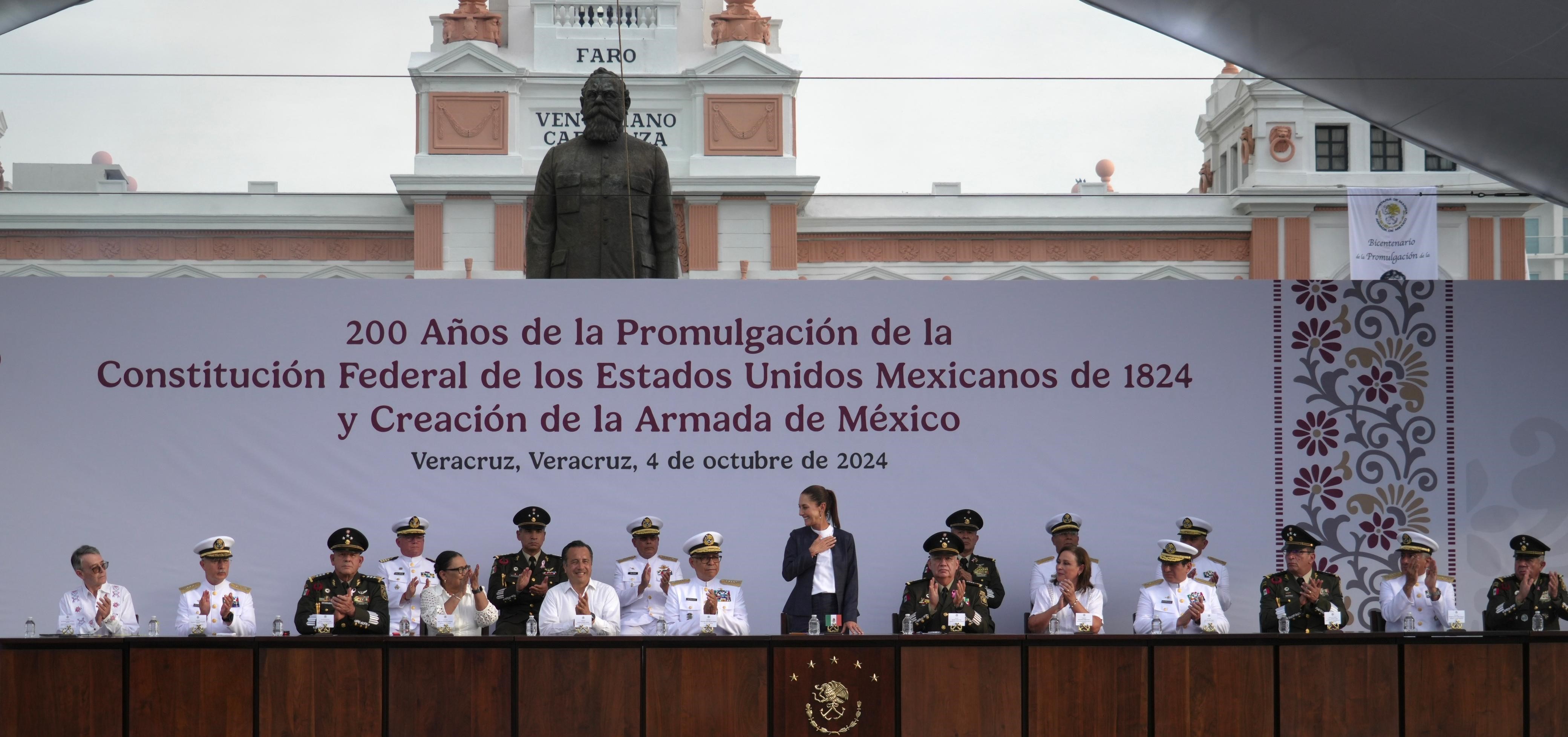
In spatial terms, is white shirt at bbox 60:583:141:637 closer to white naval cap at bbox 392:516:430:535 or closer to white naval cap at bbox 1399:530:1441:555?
white naval cap at bbox 392:516:430:535

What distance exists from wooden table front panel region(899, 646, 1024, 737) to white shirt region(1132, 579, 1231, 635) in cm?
119

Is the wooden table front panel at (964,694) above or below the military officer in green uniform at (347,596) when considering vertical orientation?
below

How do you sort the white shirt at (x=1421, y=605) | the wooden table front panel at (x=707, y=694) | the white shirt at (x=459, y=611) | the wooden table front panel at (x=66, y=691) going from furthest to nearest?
the white shirt at (x=1421, y=605), the white shirt at (x=459, y=611), the wooden table front panel at (x=707, y=694), the wooden table front panel at (x=66, y=691)

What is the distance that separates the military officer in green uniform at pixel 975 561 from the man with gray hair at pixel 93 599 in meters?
3.50

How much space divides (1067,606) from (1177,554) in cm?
55

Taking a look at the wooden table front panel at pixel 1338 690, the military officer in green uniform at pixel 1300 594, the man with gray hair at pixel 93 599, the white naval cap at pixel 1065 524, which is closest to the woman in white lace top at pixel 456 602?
the man with gray hair at pixel 93 599

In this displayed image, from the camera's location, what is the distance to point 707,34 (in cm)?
2012

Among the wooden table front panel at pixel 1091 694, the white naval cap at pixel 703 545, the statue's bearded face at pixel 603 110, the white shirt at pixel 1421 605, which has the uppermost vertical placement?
the statue's bearded face at pixel 603 110

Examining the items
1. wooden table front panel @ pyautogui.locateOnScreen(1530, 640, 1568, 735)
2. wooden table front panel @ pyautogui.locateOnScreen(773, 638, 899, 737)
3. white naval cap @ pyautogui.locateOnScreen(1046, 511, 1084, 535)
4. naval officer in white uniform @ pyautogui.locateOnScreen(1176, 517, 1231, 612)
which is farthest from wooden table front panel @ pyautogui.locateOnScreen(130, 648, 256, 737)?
wooden table front panel @ pyautogui.locateOnScreen(1530, 640, 1568, 735)

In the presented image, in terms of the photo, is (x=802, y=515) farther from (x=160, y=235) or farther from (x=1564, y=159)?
(x=160, y=235)

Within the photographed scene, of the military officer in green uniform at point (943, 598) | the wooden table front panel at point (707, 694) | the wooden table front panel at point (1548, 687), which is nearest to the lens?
the wooden table front panel at point (707, 694)

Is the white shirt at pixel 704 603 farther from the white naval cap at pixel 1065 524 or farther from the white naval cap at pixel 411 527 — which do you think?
the white naval cap at pixel 1065 524

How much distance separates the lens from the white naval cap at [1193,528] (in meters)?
7.02

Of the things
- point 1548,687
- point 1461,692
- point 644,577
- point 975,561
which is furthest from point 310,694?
point 1548,687
